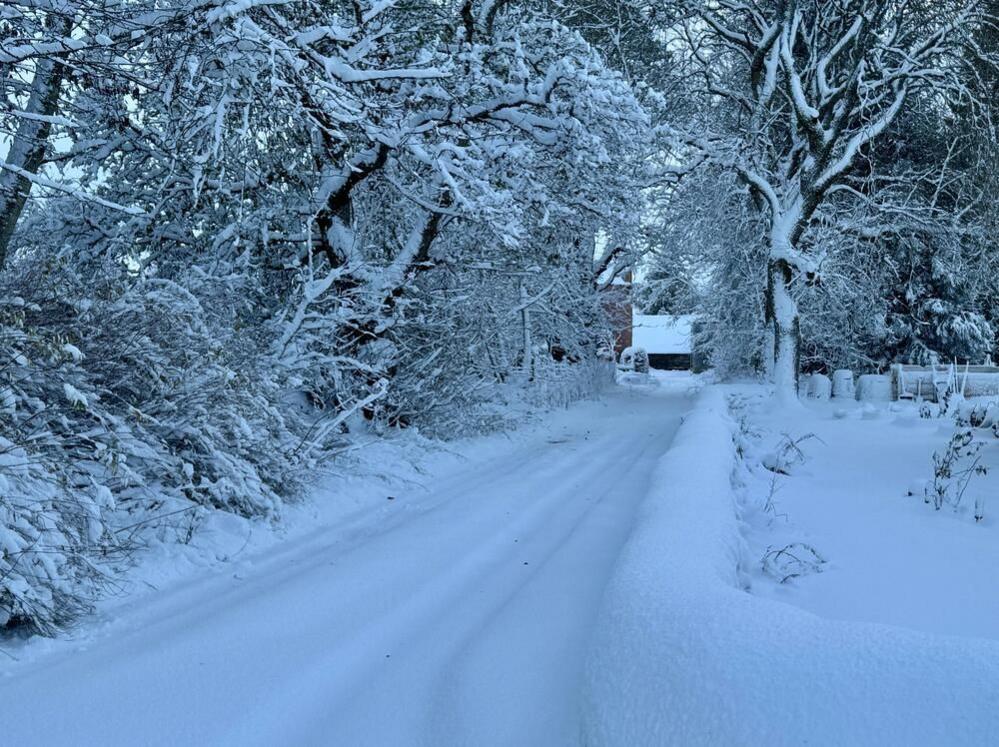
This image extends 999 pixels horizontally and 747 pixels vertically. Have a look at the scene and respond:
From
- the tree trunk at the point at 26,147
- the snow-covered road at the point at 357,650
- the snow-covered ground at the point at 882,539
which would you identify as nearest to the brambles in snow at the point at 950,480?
the snow-covered ground at the point at 882,539

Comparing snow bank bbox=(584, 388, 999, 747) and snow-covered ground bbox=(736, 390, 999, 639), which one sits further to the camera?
snow-covered ground bbox=(736, 390, 999, 639)

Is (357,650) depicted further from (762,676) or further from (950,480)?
(950,480)

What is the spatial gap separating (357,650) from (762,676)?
182 cm

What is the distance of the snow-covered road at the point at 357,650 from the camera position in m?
2.43

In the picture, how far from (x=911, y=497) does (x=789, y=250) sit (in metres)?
9.42

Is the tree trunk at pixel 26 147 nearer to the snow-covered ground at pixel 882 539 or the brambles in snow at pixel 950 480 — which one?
the snow-covered ground at pixel 882 539

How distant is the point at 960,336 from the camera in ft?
64.8

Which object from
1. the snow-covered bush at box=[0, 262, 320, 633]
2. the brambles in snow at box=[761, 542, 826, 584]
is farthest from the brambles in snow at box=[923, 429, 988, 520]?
the snow-covered bush at box=[0, 262, 320, 633]

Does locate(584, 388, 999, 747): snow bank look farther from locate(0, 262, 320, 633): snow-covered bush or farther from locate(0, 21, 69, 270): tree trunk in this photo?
locate(0, 21, 69, 270): tree trunk

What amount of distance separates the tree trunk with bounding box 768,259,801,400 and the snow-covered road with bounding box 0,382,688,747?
35.6 ft

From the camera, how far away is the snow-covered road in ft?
7.98

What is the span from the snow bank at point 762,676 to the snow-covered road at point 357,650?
0.42 m

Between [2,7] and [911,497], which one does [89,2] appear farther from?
[911,497]

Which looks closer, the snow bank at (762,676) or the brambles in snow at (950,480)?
the snow bank at (762,676)
